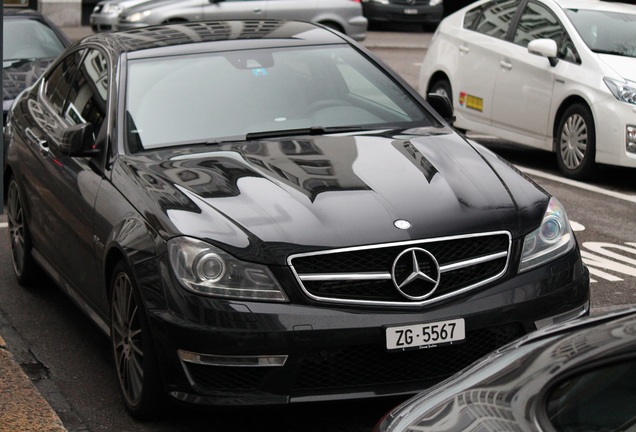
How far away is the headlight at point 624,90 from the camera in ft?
38.1

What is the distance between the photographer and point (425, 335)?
5312 millimetres

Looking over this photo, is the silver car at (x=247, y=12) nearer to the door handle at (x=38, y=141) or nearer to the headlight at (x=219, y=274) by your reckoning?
the door handle at (x=38, y=141)

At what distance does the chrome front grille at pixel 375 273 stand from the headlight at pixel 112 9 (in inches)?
711

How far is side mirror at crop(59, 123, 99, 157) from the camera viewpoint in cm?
660

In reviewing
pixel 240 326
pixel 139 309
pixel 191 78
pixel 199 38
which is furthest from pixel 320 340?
pixel 199 38

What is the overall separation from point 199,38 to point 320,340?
2.66 metres

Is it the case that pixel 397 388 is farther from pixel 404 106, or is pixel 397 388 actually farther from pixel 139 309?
pixel 404 106

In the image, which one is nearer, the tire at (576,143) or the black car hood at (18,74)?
the tire at (576,143)

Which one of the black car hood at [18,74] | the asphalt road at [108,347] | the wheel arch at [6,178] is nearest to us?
the asphalt road at [108,347]

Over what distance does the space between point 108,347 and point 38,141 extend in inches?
51.9

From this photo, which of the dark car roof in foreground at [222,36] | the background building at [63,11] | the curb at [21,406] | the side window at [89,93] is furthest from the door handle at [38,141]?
the background building at [63,11]

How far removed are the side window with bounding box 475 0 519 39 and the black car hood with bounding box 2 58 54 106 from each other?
14.3ft

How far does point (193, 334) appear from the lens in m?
5.30

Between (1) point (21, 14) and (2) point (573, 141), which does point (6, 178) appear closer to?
(2) point (573, 141)
